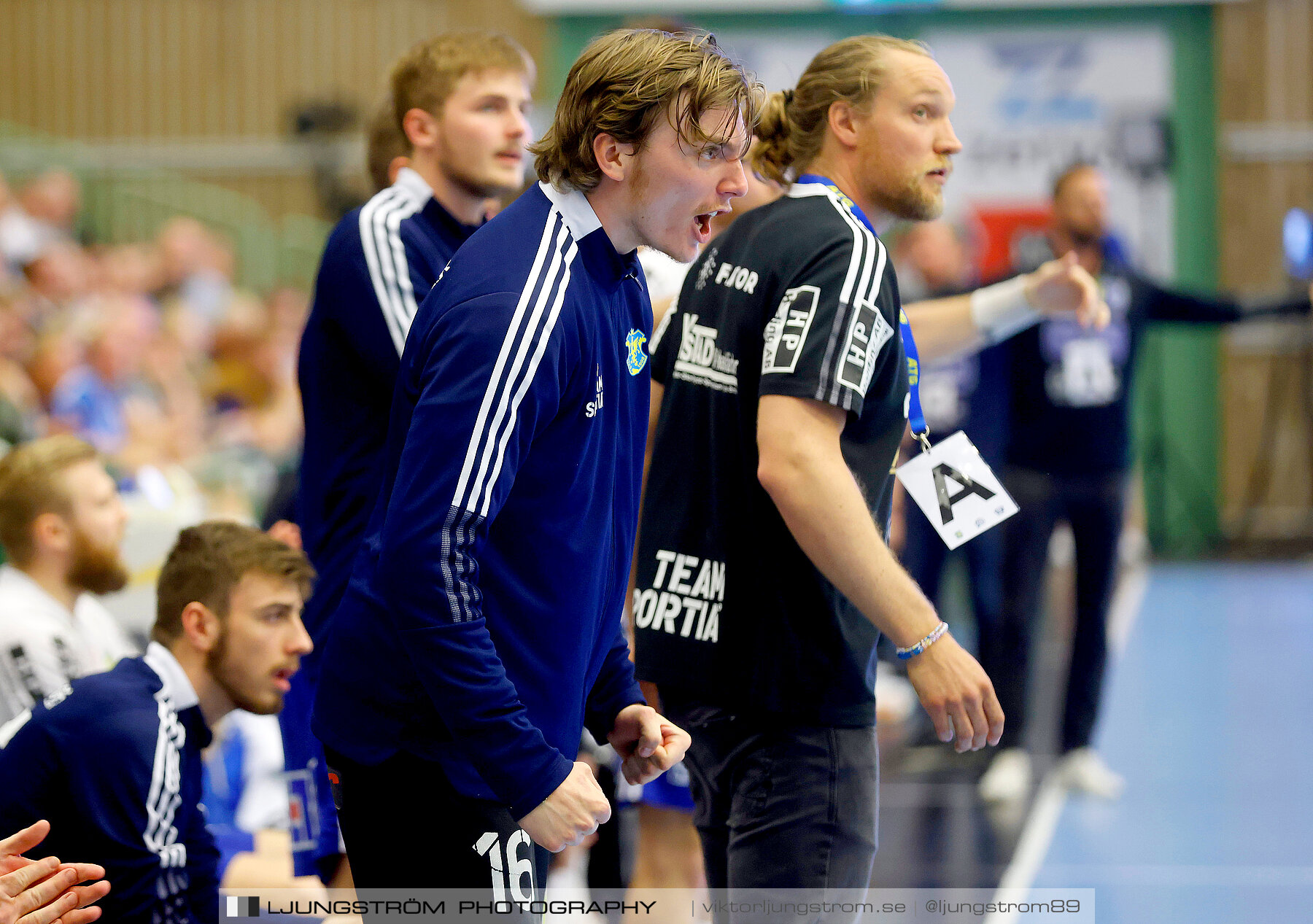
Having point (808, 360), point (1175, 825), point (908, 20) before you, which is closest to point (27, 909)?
point (808, 360)

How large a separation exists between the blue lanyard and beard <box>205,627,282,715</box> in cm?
141

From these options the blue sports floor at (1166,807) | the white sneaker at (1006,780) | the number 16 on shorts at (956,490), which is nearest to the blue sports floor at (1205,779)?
the blue sports floor at (1166,807)

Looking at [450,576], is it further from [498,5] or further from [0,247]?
[498,5]

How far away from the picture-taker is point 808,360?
2166 mm

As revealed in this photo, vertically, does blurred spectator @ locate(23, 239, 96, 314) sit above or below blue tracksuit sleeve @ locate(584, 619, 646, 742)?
above

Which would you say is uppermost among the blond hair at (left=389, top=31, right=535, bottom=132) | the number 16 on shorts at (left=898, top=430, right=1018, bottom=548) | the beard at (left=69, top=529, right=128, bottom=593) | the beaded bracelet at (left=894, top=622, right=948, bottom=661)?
the blond hair at (left=389, top=31, right=535, bottom=132)

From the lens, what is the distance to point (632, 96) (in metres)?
1.86

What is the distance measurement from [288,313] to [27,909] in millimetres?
8209

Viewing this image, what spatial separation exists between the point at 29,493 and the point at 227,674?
103cm

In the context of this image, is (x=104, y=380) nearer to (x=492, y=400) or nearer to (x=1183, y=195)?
(x=492, y=400)

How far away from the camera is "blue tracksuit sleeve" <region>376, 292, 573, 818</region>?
1.64 meters

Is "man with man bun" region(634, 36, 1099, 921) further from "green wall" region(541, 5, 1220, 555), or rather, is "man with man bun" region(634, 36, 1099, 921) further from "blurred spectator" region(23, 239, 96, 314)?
"green wall" region(541, 5, 1220, 555)

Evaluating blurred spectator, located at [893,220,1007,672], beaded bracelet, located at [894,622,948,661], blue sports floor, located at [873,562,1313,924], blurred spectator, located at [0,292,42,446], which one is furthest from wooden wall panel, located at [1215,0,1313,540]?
beaded bracelet, located at [894,622,948,661]

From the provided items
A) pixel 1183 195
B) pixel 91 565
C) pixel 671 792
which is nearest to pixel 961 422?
pixel 671 792
